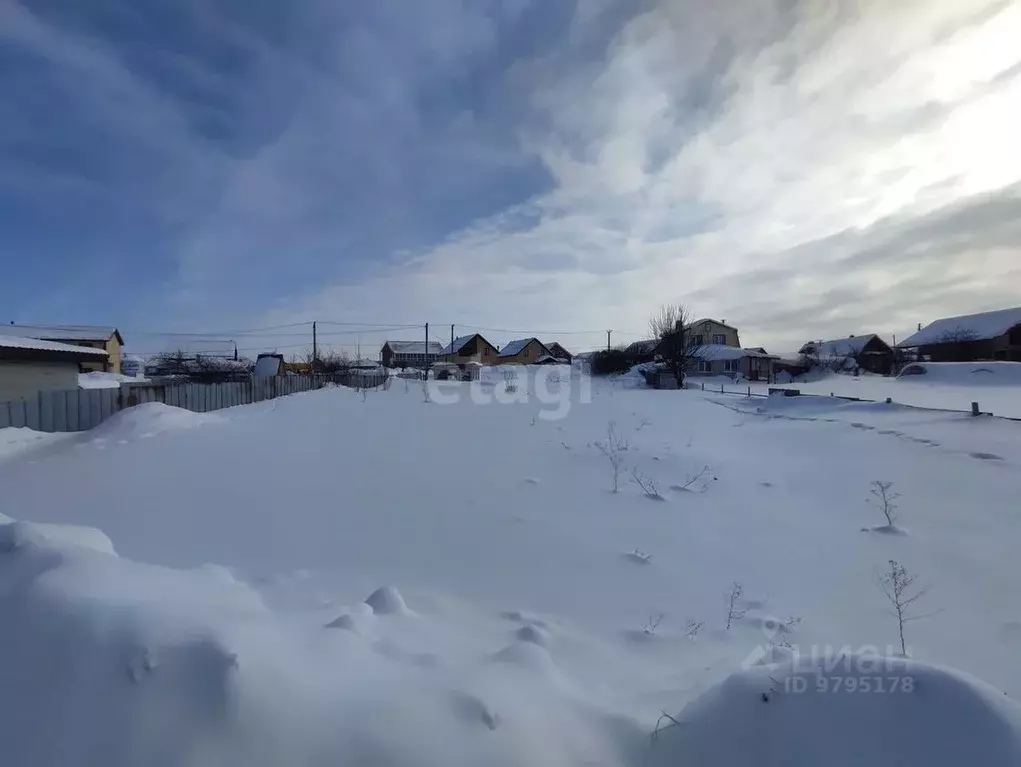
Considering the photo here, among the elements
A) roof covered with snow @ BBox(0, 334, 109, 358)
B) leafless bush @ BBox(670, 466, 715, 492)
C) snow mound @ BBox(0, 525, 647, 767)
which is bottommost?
leafless bush @ BBox(670, 466, 715, 492)

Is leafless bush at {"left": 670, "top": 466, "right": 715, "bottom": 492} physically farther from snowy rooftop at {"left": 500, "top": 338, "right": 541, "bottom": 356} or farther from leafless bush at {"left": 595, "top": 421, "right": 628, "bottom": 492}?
snowy rooftop at {"left": 500, "top": 338, "right": 541, "bottom": 356}

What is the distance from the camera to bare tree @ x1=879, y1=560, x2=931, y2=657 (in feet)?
11.1

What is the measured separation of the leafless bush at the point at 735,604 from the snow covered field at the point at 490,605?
22 mm

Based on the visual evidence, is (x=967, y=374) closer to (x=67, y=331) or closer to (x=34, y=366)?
(x=34, y=366)

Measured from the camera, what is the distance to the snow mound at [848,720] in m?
1.52

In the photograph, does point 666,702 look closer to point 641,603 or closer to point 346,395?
point 641,603

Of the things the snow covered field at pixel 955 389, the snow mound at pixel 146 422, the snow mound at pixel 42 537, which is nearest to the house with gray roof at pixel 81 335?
the snow mound at pixel 146 422

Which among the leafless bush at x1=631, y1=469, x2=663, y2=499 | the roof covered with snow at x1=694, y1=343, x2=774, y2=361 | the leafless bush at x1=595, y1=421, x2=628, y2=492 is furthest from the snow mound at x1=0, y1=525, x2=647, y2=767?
the roof covered with snow at x1=694, y1=343, x2=774, y2=361

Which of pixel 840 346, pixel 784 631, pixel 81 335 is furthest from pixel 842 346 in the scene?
pixel 81 335

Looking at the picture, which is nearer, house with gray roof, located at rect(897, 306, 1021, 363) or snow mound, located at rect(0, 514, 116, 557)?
snow mound, located at rect(0, 514, 116, 557)

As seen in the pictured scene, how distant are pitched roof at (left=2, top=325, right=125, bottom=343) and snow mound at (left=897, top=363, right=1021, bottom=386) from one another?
175 feet

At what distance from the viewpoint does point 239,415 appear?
1077 centimetres

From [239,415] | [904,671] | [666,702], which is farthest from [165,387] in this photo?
[904,671]

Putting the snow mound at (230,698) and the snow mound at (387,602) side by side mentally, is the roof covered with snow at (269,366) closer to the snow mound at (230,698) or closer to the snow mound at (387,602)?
the snow mound at (387,602)
